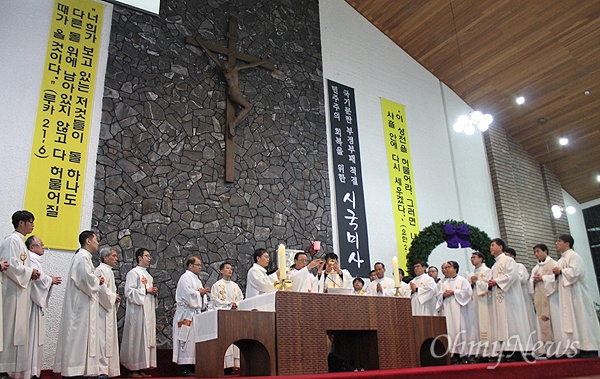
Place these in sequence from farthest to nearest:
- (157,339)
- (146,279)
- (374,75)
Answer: (374,75), (157,339), (146,279)

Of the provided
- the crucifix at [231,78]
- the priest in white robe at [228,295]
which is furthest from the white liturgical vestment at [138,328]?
the crucifix at [231,78]

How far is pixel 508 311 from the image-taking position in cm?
650

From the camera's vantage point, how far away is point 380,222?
31.5 ft

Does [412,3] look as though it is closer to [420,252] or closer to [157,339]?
[420,252]

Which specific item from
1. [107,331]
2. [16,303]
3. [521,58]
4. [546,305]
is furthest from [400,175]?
[16,303]

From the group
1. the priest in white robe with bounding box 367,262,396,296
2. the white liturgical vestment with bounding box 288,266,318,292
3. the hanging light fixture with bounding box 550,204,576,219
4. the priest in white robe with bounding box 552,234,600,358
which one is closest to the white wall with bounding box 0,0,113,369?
the white liturgical vestment with bounding box 288,266,318,292

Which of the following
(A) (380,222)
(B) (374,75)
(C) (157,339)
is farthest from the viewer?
(B) (374,75)

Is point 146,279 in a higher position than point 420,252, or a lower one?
lower

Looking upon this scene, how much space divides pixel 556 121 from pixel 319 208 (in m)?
6.06

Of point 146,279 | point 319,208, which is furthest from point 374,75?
point 146,279

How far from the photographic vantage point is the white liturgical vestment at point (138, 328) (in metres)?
6.04

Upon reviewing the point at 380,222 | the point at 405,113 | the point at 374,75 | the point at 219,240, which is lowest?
the point at 219,240

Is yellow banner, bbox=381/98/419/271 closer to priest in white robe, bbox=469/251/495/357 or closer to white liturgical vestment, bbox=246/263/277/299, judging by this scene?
priest in white robe, bbox=469/251/495/357

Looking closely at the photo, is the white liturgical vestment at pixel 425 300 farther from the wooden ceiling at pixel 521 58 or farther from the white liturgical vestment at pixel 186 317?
the wooden ceiling at pixel 521 58
